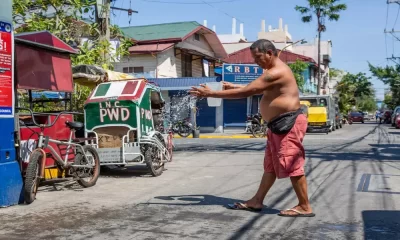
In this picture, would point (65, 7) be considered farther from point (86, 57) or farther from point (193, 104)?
point (193, 104)

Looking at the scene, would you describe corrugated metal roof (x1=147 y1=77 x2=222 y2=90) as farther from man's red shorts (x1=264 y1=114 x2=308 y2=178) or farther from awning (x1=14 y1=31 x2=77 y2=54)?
man's red shorts (x1=264 y1=114 x2=308 y2=178)

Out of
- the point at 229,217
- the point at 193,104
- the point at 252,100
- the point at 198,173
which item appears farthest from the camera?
the point at 252,100

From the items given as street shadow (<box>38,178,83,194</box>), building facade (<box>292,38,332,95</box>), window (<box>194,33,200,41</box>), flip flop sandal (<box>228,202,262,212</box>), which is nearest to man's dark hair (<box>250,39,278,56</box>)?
flip flop sandal (<box>228,202,262,212</box>)

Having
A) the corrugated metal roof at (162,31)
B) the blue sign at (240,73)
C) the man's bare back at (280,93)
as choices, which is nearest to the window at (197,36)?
the corrugated metal roof at (162,31)

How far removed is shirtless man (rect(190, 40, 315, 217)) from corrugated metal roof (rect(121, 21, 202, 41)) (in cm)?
2342

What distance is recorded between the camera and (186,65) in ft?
106

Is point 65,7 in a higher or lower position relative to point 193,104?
higher

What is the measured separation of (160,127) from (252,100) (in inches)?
746

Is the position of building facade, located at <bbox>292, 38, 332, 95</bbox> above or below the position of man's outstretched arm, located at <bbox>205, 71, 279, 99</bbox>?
above

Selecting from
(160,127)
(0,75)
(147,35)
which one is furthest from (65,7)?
(147,35)

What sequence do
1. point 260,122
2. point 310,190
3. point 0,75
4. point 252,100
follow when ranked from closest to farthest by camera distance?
1. point 0,75
2. point 310,190
3. point 260,122
4. point 252,100

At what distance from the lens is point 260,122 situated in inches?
957

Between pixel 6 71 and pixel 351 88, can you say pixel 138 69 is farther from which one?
pixel 351 88

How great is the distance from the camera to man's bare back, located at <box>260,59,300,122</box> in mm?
5598
